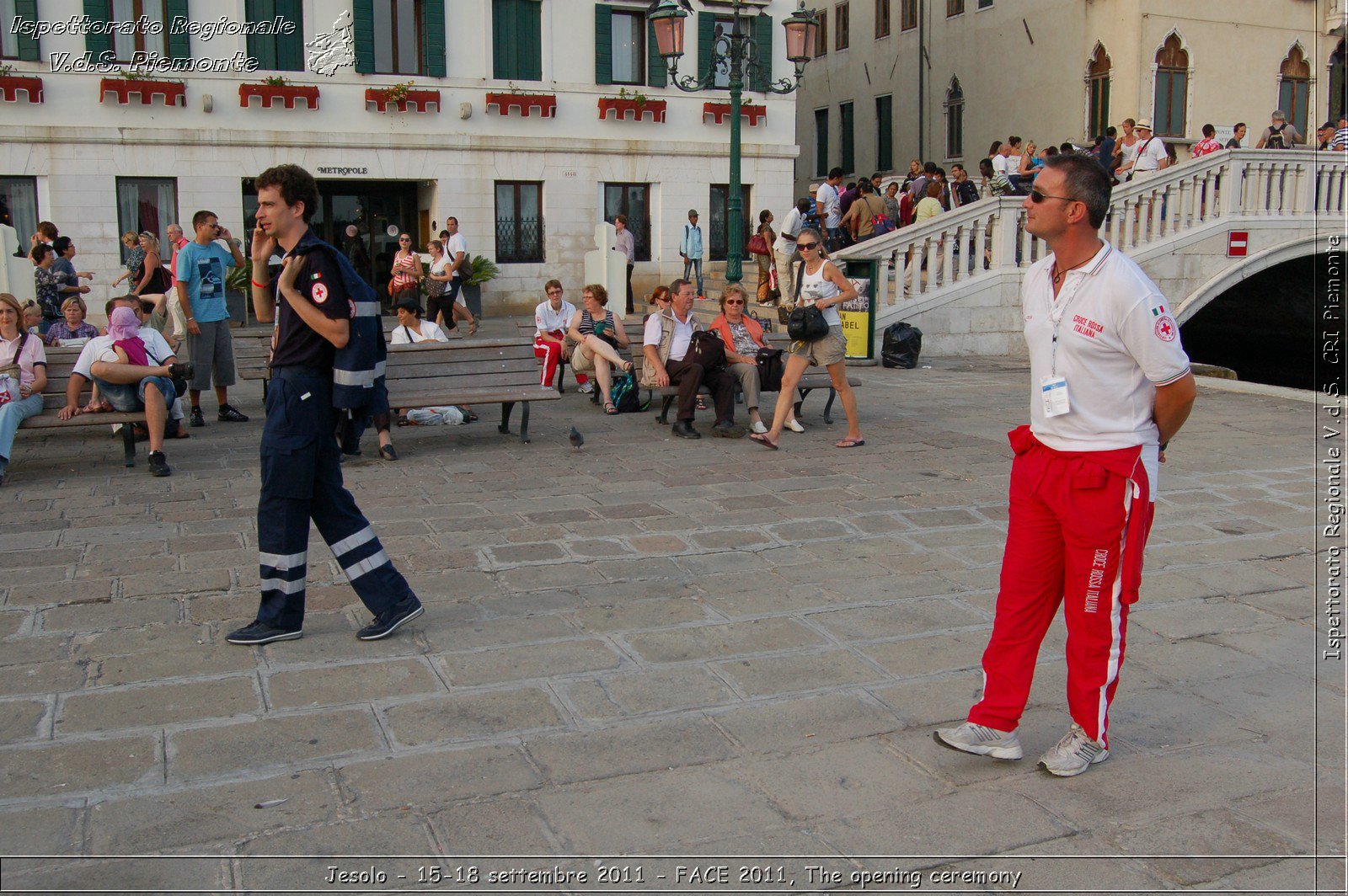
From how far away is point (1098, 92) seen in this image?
27719 millimetres

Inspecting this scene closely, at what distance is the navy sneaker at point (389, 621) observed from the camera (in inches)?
197

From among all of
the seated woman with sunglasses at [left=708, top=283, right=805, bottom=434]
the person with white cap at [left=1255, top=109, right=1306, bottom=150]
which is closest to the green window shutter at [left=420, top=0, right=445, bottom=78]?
the seated woman with sunglasses at [left=708, top=283, right=805, bottom=434]

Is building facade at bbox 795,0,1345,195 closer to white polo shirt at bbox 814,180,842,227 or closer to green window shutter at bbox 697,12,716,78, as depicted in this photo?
green window shutter at bbox 697,12,716,78

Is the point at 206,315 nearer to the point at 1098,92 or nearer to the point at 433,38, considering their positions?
the point at 433,38

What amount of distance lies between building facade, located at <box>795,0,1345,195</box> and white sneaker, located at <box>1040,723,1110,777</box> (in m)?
24.9

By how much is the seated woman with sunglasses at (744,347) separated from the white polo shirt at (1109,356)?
20.1 ft

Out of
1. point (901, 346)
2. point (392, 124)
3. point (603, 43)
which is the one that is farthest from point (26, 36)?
point (901, 346)

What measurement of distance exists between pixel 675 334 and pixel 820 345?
1.51 metres

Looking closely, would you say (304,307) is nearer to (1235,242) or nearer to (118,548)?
(118,548)

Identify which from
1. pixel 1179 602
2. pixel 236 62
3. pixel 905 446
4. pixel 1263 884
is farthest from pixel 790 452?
pixel 236 62

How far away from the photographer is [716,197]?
84.4ft

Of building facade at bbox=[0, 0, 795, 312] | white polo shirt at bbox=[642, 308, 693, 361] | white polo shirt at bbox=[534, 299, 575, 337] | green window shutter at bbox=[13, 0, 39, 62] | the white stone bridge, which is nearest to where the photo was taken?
white polo shirt at bbox=[642, 308, 693, 361]

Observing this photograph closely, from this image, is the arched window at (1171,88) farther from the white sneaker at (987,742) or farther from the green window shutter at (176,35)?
the white sneaker at (987,742)

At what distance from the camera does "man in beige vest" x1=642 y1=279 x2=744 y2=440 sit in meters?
9.94
